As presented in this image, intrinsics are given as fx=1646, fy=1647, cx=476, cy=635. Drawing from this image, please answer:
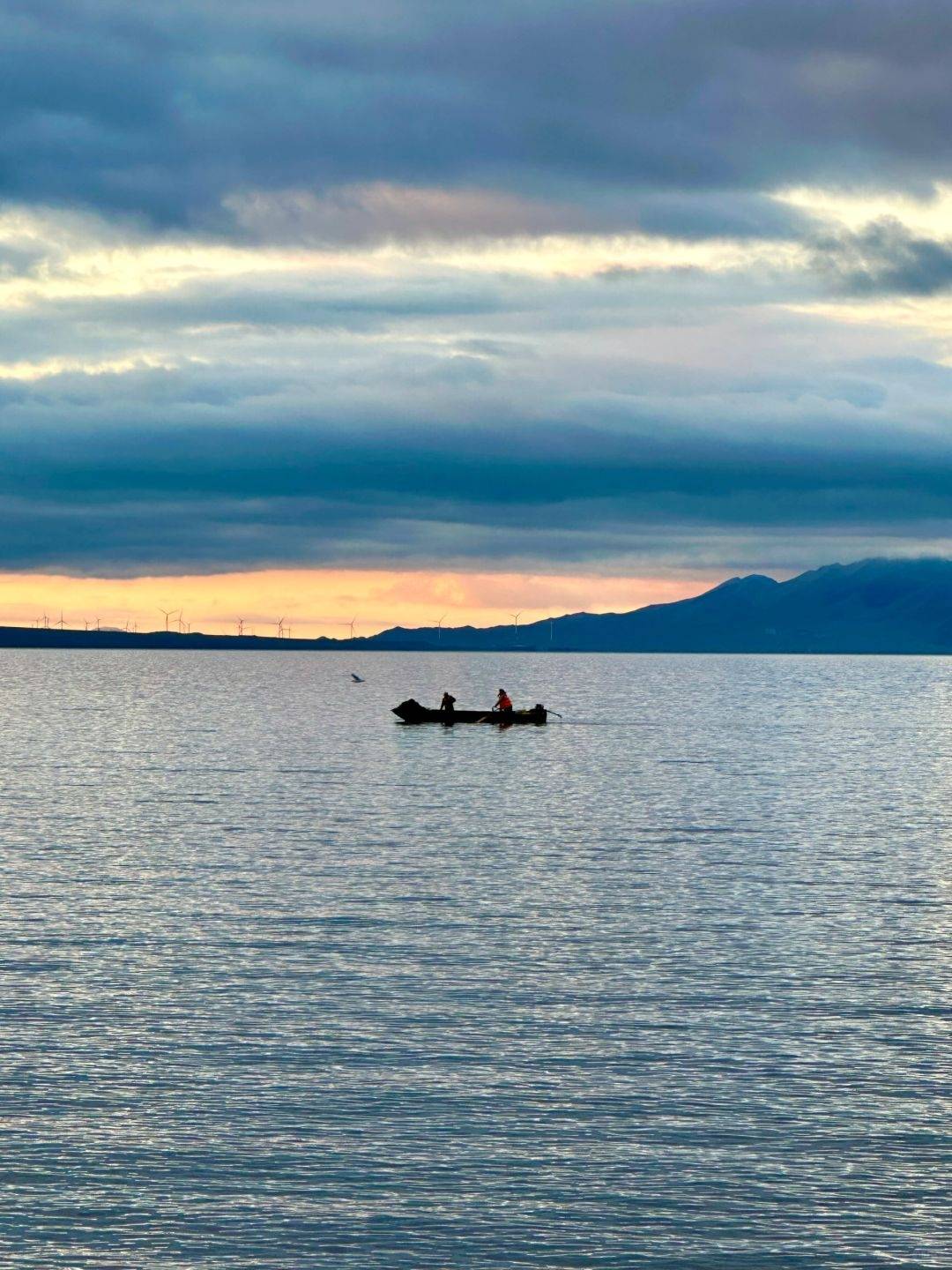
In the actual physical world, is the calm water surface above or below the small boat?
below

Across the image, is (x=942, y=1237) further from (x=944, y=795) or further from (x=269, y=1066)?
(x=944, y=795)

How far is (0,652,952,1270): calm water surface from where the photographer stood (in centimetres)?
2588

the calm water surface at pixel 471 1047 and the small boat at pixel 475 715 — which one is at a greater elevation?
the small boat at pixel 475 715

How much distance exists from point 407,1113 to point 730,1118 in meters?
6.16

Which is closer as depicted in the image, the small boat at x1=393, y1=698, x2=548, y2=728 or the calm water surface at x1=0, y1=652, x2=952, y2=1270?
the calm water surface at x1=0, y1=652, x2=952, y2=1270

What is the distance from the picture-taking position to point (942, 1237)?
25.4 metres

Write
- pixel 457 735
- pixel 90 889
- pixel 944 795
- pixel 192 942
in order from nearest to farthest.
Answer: pixel 192 942
pixel 90 889
pixel 944 795
pixel 457 735

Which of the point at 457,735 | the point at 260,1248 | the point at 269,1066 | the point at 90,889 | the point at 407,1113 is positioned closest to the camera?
the point at 260,1248

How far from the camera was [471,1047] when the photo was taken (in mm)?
36188

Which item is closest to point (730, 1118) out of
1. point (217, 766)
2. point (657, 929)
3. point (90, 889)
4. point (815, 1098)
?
point (815, 1098)

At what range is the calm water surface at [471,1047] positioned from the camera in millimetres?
25875

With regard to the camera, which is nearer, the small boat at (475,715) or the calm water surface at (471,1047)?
the calm water surface at (471,1047)

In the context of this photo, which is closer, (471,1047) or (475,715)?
(471,1047)

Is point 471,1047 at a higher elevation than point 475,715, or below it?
below
